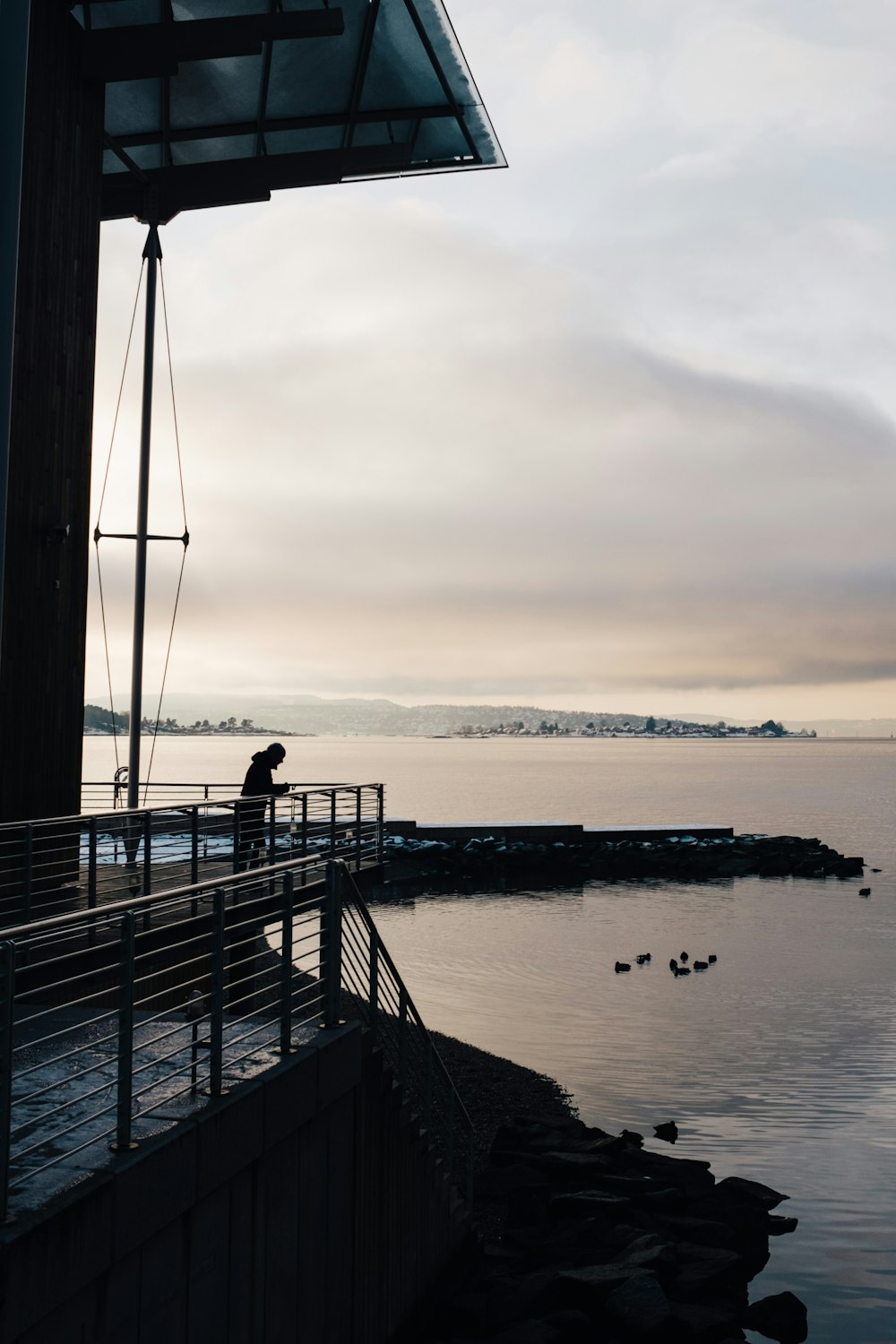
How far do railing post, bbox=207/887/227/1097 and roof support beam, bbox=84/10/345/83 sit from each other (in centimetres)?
1344

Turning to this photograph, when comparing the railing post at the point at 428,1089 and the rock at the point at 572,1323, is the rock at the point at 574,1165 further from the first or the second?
the railing post at the point at 428,1089

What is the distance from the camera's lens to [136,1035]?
8.65 meters

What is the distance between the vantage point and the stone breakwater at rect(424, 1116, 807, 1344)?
34.9 ft

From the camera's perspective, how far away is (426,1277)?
35.2ft

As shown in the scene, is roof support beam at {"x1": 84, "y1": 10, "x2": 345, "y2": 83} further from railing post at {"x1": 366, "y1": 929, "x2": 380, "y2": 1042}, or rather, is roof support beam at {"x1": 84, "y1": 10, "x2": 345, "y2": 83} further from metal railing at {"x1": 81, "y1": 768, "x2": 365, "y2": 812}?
railing post at {"x1": 366, "y1": 929, "x2": 380, "y2": 1042}

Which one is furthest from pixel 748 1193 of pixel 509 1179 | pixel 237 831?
pixel 237 831

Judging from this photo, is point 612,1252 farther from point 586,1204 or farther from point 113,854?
point 113,854

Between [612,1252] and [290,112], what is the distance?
18.9 metres

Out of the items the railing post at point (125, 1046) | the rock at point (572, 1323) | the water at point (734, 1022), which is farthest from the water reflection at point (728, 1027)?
the railing post at point (125, 1046)

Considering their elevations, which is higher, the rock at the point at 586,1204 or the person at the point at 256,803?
the person at the point at 256,803

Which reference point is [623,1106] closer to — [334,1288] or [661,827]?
[334,1288]

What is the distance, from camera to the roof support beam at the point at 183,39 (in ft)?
53.5

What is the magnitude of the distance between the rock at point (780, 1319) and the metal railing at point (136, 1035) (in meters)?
3.03

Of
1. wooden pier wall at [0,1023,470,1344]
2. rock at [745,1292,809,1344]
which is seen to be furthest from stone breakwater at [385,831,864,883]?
wooden pier wall at [0,1023,470,1344]
